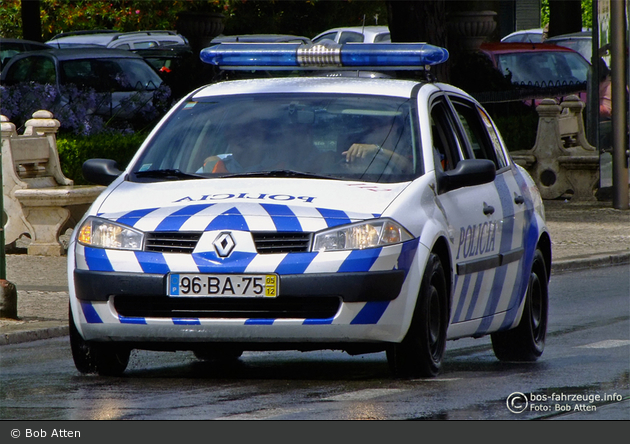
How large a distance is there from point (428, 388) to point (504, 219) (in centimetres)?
167

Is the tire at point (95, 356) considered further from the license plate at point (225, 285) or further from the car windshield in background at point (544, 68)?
the car windshield in background at point (544, 68)

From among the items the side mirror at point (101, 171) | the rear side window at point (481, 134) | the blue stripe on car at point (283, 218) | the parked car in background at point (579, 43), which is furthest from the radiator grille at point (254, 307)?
the parked car in background at point (579, 43)

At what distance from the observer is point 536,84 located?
25156 millimetres

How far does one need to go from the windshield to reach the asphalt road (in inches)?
42.1

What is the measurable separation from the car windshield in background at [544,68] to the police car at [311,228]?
16.7 metres

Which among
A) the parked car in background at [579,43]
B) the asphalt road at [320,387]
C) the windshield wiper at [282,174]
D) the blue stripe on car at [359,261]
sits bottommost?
the parked car in background at [579,43]

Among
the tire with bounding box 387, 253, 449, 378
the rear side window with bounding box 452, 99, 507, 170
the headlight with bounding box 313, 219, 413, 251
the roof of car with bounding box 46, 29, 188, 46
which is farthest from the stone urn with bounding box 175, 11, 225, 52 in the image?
the headlight with bounding box 313, 219, 413, 251

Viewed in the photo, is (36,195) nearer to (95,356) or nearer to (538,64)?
(95,356)

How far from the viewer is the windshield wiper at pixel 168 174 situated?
7903mm

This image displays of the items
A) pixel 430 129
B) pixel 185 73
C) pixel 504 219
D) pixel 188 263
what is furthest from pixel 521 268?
pixel 185 73

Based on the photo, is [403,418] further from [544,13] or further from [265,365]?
[544,13]

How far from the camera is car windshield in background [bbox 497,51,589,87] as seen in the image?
25625mm

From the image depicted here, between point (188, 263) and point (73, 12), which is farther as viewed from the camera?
point (73, 12)

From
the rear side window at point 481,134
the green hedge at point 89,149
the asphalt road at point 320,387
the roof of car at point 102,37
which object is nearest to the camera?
the asphalt road at point 320,387
